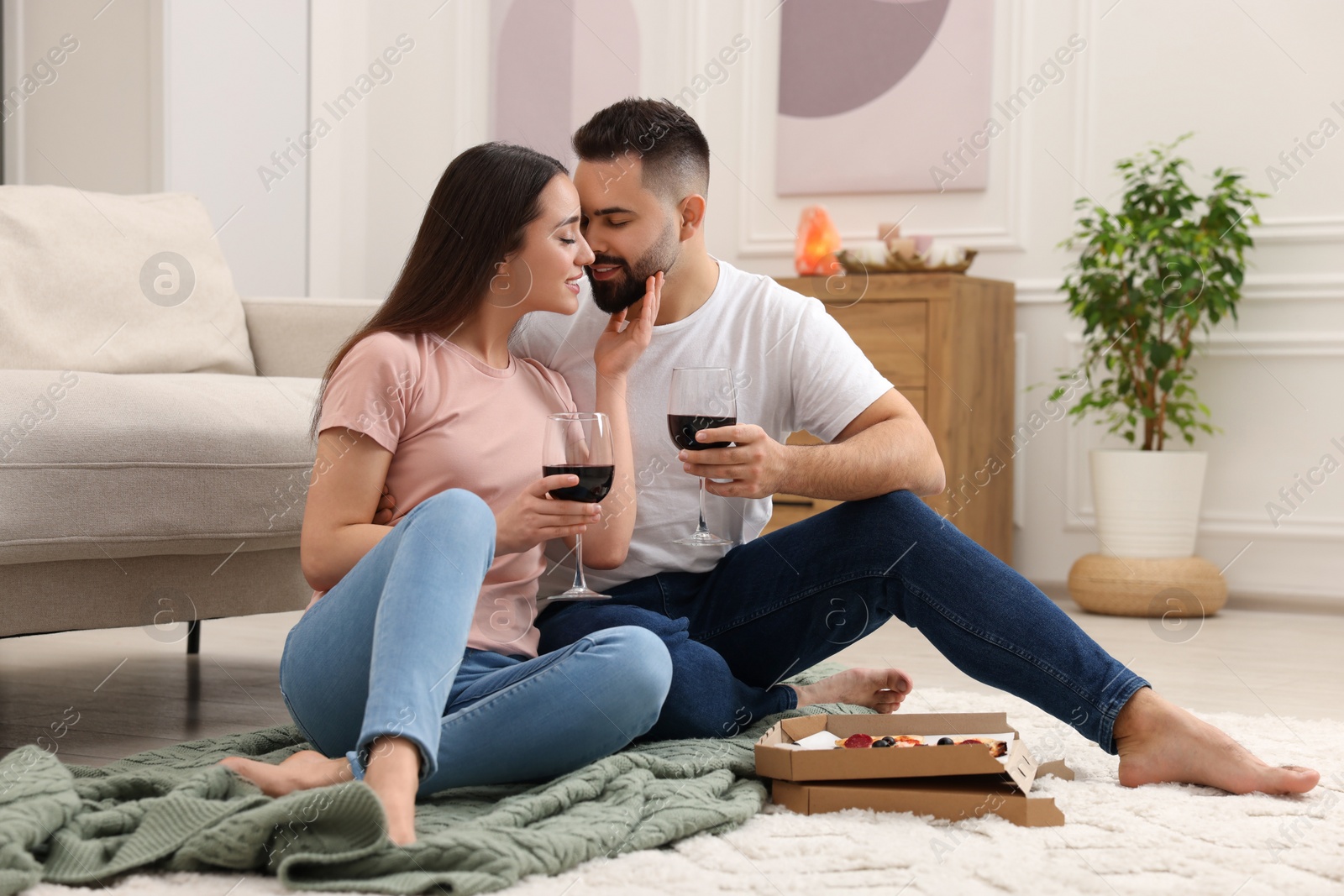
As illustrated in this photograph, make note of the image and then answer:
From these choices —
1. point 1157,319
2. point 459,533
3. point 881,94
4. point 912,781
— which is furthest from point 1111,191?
point 459,533

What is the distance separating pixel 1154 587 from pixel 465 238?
2.23 m

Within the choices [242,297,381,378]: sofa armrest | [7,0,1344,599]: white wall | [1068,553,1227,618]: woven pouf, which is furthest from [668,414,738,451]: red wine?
[7,0,1344,599]: white wall

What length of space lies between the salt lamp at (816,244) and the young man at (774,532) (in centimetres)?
166

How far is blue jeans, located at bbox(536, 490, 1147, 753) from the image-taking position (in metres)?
1.47

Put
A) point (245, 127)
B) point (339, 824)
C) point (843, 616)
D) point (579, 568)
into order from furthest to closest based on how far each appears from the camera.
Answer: point (245, 127) < point (843, 616) < point (579, 568) < point (339, 824)

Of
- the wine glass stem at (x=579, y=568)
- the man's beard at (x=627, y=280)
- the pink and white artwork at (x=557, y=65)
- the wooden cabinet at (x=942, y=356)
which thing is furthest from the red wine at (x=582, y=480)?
the pink and white artwork at (x=557, y=65)

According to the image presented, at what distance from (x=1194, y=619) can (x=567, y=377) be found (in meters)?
2.05

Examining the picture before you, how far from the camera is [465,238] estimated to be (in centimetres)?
152

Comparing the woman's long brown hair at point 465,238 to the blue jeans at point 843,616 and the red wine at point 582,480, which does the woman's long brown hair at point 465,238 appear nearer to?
the red wine at point 582,480

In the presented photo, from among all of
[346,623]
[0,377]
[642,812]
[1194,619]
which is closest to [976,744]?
[642,812]

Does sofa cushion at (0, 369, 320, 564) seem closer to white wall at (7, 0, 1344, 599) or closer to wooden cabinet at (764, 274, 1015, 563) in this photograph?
wooden cabinet at (764, 274, 1015, 563)

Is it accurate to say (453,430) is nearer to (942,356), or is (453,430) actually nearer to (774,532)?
(774,532)

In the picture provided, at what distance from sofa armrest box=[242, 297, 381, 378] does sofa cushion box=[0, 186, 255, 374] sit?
4 centimetres

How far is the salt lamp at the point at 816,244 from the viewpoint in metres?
3.45
